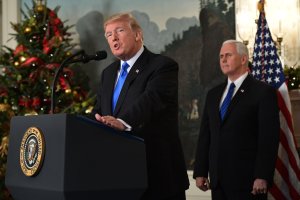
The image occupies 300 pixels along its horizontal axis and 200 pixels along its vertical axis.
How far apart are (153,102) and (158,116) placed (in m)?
0.17

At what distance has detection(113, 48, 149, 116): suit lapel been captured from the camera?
2.63 m

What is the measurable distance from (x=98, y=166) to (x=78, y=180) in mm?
109

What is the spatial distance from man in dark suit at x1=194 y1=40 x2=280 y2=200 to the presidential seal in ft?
6.24

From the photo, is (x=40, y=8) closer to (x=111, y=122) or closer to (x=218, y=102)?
(x=218, y=102)

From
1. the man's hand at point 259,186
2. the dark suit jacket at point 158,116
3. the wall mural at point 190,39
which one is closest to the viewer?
the dark suit jacket at point 158,116

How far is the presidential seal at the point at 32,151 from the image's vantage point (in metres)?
2.02

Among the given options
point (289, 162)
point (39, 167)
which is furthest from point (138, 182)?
point (289, 162)

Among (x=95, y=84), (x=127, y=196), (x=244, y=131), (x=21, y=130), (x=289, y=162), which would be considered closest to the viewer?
(x=127, y=196)

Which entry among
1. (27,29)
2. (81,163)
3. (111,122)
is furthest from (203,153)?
(27,29)

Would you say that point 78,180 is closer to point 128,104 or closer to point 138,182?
point 138,182

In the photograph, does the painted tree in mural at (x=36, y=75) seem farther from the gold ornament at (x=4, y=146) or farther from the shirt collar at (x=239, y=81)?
the shirt collar at (x=239, y=81)

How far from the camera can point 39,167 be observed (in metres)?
2.01

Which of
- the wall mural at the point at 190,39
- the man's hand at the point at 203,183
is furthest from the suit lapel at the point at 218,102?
the wall mural at the point at 190,39

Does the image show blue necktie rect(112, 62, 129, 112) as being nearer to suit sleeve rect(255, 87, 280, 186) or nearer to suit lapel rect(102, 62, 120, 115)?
suit lapel rect(102, 62, 120, 115)
